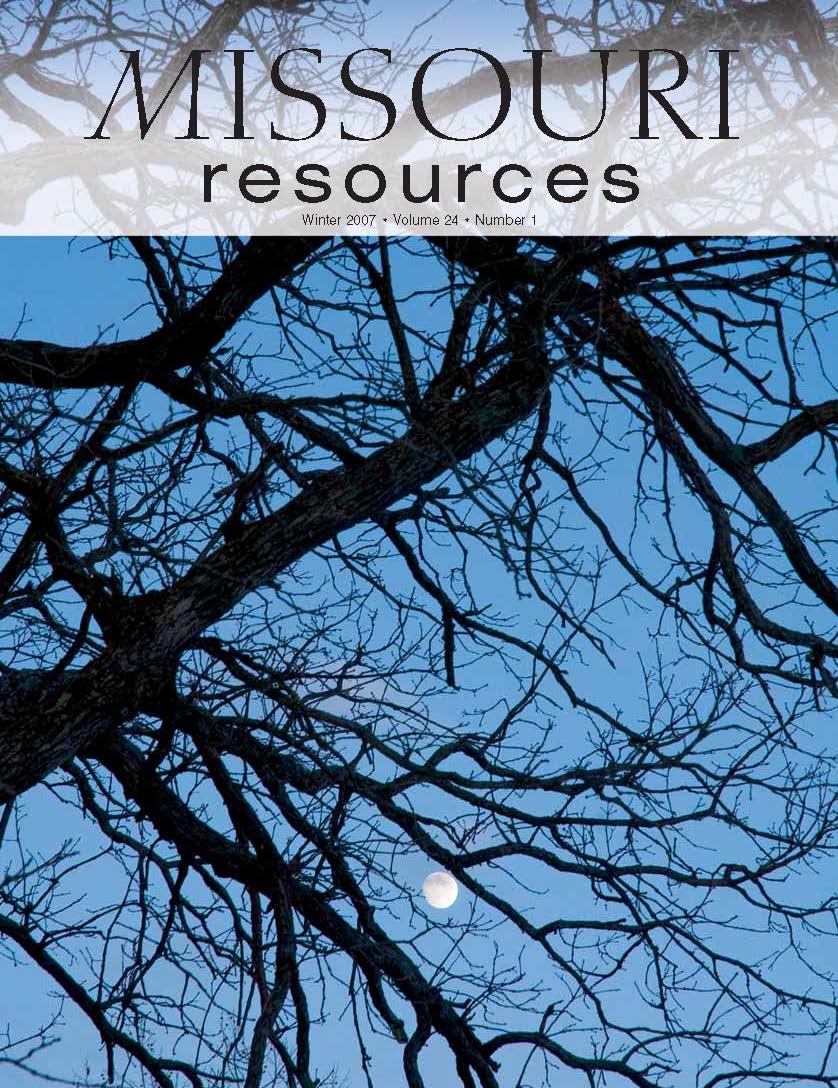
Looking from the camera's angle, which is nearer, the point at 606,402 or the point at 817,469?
the point at 606,402

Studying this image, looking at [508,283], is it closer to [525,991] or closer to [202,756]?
[202,756]

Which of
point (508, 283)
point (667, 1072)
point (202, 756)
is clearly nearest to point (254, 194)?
point (508, 283)

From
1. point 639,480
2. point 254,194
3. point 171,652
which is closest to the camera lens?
point 171,652

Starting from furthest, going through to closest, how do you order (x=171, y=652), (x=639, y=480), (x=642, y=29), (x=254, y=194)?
(x=639, y=480)
(x=254, y=194)
(x=642, y=29)
(x=171, y=652)

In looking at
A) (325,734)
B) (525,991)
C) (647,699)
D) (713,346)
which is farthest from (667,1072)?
(713,346)

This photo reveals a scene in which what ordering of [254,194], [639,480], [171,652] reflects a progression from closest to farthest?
[171,652] → [254,194] → [639,480]

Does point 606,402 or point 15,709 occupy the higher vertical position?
point 606,402

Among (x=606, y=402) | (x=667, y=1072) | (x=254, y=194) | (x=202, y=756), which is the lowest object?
(x=667, y=1072)

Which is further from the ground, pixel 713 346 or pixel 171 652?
pixel 713 346

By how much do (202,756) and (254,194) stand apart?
8.22 ft

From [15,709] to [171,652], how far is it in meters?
0.66

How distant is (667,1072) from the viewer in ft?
16.8

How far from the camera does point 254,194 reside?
557 centimetres

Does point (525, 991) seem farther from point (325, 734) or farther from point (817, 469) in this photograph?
point (817, 469)
